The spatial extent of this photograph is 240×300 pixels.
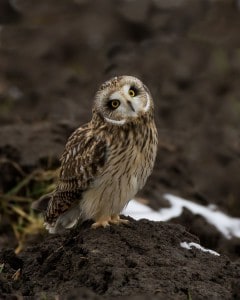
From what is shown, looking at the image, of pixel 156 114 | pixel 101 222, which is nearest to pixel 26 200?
pixel 101 222

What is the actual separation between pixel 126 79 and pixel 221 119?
566 cm

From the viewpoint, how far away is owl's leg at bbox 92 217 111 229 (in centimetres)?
626

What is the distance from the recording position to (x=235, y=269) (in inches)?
227

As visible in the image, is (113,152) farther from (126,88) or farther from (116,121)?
(126,88)

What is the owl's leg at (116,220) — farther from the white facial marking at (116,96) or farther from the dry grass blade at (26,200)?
the dry grass blade at (26,200)

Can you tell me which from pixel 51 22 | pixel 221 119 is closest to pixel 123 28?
pixel 51 22

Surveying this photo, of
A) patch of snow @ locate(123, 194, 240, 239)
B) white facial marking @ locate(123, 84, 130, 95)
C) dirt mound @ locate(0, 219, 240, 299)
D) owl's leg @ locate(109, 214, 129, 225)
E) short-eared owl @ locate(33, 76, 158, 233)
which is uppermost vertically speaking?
patch of snow @ locate(123, 194, 240, 239)

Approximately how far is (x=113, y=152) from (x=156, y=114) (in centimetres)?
533

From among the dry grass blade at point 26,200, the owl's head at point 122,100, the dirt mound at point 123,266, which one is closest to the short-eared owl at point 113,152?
the owl's head at point 122,100

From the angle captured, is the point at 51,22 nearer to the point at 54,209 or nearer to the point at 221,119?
the point at 221,119

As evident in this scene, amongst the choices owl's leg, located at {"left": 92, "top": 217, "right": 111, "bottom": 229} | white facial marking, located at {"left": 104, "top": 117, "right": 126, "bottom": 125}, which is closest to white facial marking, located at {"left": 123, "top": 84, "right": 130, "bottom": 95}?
white facial marking, located at {"left": 104, "top": 117, "right": 126, "bottom": 125}

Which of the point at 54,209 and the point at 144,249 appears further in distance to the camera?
the point at 54,209

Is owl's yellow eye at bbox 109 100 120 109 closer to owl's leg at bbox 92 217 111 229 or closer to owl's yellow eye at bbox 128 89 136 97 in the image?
owl's yellow eye at bbox 128 89 136 97

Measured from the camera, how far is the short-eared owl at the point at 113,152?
6.14 metres
